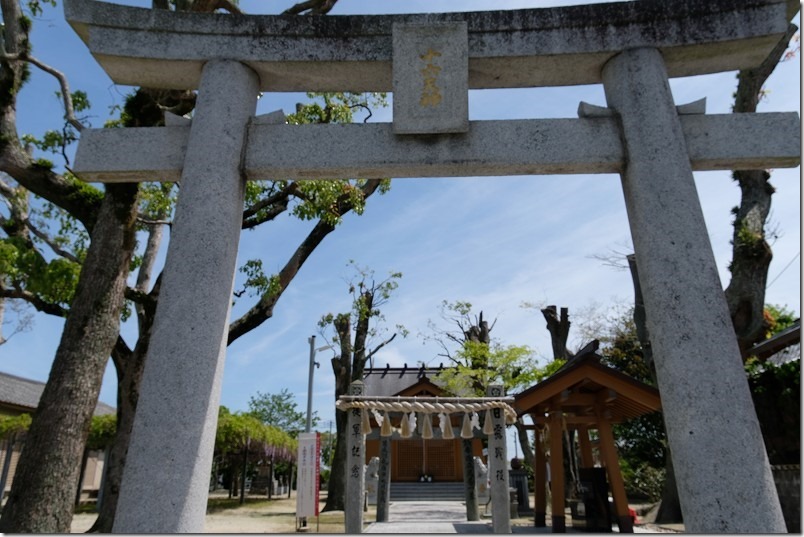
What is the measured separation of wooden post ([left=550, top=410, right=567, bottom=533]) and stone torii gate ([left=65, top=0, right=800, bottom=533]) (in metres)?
7.21

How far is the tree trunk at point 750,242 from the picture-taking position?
10.9 metres

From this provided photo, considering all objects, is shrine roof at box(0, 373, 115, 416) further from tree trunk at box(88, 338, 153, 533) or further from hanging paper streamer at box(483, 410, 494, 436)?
hanging paper streamer at box(483, 410, 494, 436)

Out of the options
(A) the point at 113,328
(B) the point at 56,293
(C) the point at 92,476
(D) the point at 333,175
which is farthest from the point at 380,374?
(D) the point at 333,175

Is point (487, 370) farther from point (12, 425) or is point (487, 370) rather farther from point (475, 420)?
point (12, 425)

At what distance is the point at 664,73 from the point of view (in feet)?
15.6

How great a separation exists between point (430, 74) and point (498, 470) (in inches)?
271

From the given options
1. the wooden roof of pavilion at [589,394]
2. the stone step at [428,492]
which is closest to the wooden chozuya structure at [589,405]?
the wooden roof of pavilion at [589,394]

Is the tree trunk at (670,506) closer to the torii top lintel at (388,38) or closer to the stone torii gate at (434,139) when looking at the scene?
the stone torii gate at (434,139)

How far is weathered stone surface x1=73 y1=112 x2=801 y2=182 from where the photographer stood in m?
4.57

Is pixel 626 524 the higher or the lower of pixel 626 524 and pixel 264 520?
the higher

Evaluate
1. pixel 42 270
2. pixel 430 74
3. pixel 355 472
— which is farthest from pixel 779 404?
pixel 42 270

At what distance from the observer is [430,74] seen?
484cm

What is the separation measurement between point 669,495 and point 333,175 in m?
12.8

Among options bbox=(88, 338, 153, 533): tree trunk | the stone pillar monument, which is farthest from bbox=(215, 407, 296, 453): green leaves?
the stone pillar monument
